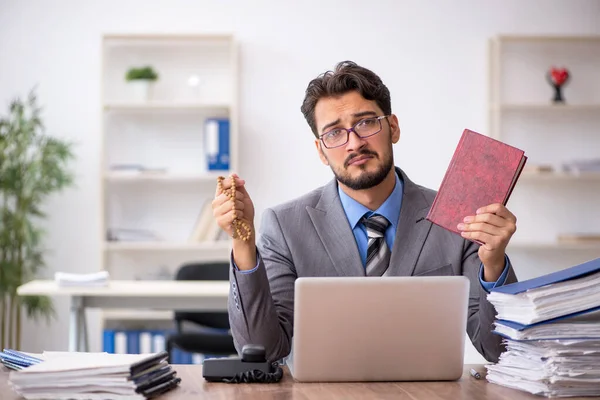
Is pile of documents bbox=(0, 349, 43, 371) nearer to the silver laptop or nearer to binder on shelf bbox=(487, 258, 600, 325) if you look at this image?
the silver laptop

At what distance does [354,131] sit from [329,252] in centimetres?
34

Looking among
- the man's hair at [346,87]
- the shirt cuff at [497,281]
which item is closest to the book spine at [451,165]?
the shirt cuff at [497,281]

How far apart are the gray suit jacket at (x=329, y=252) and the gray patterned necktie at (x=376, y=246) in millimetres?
44

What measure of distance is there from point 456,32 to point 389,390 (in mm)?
4242

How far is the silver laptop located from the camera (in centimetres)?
164

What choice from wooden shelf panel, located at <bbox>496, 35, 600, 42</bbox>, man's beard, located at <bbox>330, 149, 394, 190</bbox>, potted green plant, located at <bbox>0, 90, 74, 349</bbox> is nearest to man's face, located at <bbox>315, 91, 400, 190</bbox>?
man's beard, located at <bbox>330, 149, 394, 190</bbox>

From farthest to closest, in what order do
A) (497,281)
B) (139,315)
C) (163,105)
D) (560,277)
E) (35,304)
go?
1. (139,315)
2. (163,105)
3. (35,304)
4. (497,281)
5. (560,277)

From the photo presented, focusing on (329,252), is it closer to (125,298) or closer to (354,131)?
(354,131)

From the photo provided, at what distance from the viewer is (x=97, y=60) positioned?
542 centimetres

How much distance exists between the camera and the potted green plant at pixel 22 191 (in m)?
4.91

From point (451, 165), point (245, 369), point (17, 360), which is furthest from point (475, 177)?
point (17, 360)

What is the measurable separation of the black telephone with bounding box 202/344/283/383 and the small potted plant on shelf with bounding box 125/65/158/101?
3708 mm

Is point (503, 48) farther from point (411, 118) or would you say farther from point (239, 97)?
point (239, 97)

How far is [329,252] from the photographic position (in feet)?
7.29
